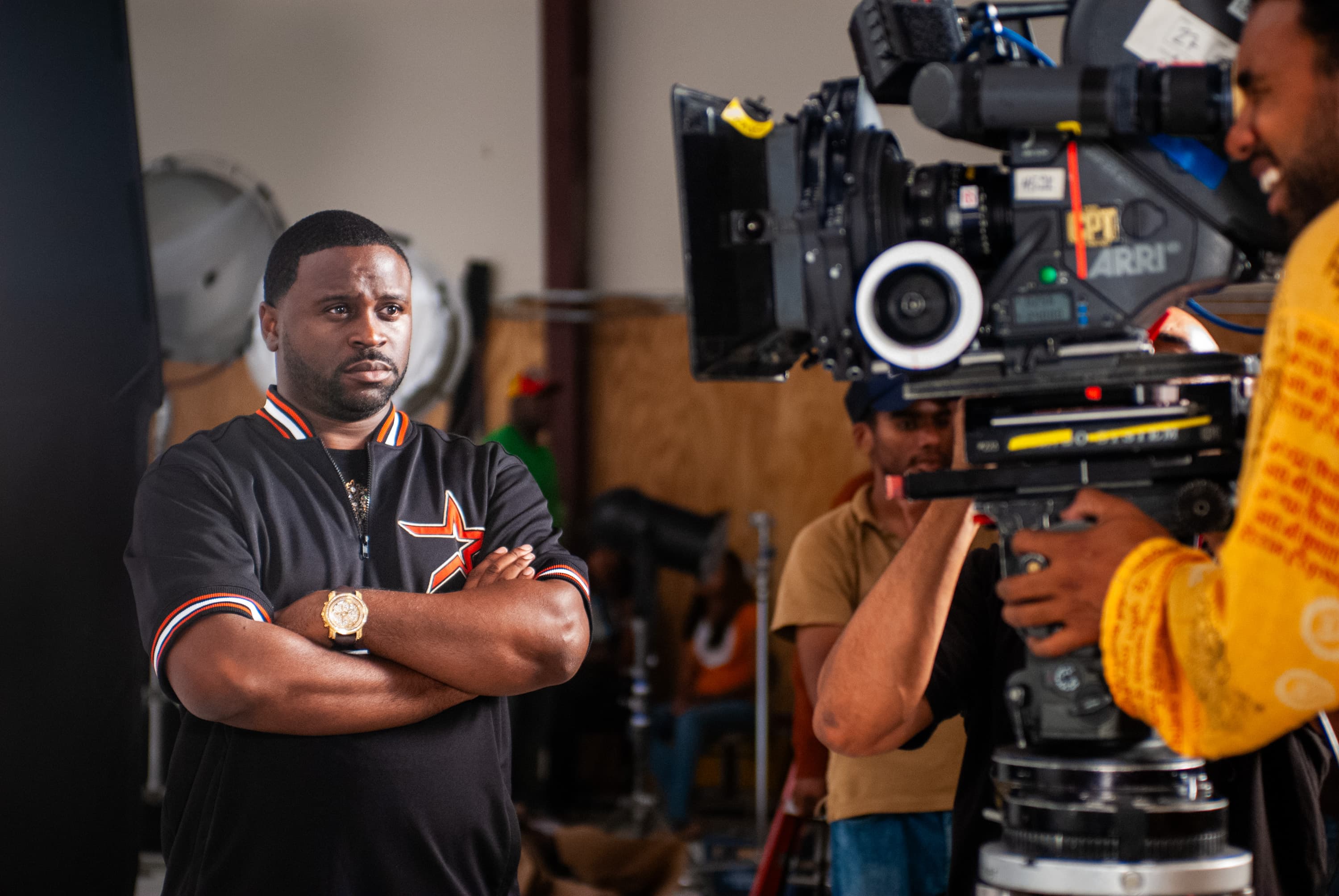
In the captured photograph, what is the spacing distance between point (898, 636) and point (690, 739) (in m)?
3.69

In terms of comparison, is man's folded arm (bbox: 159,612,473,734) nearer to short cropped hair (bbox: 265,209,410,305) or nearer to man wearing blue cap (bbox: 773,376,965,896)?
short cropped hair (bbox: 265,209,410,305)

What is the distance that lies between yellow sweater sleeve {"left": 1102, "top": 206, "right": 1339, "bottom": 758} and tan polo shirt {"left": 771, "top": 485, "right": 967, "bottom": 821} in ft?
2.88

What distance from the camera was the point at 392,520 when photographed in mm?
1389

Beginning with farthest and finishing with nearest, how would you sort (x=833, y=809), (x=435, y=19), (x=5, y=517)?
(x=435, y=19), (x=833, y=809), (x=5, y=517)

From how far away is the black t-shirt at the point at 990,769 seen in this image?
4.48 feet

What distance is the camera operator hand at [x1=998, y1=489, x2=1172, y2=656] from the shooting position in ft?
3.52

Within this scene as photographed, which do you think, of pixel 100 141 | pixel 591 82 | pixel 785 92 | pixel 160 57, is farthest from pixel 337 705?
pixel 160 57

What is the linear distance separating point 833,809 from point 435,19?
4.88 metres

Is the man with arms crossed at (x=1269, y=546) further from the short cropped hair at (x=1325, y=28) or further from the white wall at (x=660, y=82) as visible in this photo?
the white wall at (x=660, y=82)

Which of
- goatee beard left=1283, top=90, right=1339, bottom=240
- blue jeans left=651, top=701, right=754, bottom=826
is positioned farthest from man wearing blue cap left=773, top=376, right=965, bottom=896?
blue jeans left=651, top=701, right=754, bottom=826

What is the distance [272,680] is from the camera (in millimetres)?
1224

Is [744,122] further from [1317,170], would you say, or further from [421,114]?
[421,114]

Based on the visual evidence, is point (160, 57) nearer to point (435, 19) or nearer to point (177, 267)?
point (435, 19)

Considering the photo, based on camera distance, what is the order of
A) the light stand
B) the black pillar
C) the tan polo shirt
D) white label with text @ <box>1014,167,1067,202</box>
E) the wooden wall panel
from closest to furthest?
white label with text @ <box>1014,167,1067,202</box>
the black pillar
the tan polo shirt
the light stand
the wooden wall panel
